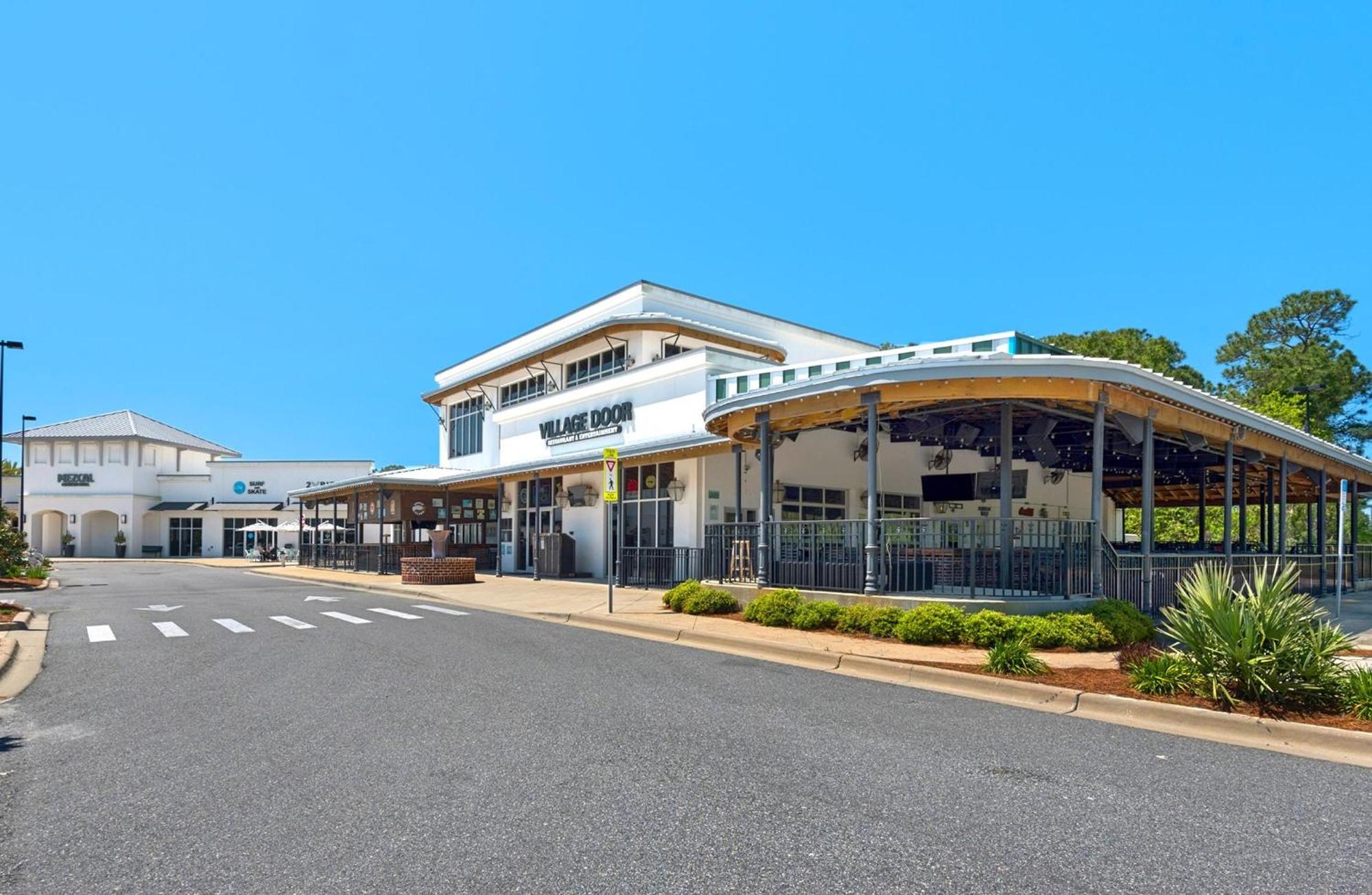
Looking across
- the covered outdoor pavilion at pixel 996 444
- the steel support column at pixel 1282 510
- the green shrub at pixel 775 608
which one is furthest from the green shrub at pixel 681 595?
the steel support column at pixel 1282 510

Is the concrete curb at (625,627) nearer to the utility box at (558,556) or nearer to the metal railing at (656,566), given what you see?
the metal railing at (656,566)

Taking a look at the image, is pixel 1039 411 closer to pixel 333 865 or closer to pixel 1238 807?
pixel 1238 807

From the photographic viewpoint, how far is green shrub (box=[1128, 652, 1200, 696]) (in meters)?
8.50

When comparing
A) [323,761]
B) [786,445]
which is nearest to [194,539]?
[786,445]

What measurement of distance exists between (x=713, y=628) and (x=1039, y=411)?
6.95 meters

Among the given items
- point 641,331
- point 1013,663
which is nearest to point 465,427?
point 641,331

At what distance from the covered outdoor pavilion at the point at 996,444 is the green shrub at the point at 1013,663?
2.74 metres

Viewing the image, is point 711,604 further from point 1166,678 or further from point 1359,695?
point 1359,695

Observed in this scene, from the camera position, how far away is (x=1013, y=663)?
9.78 meters

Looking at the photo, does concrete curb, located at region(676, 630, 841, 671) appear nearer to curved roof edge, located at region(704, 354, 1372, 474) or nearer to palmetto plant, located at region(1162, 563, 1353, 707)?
palmetto plant, located at region(1162, 563, 1353, 707)

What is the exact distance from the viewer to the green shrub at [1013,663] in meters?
9.73

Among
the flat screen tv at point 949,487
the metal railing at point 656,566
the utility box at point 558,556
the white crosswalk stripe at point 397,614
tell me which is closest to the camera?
the white crosswalk stripe at point 397,614

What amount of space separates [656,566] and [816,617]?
884cm

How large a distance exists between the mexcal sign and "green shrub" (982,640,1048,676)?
17.2 m
